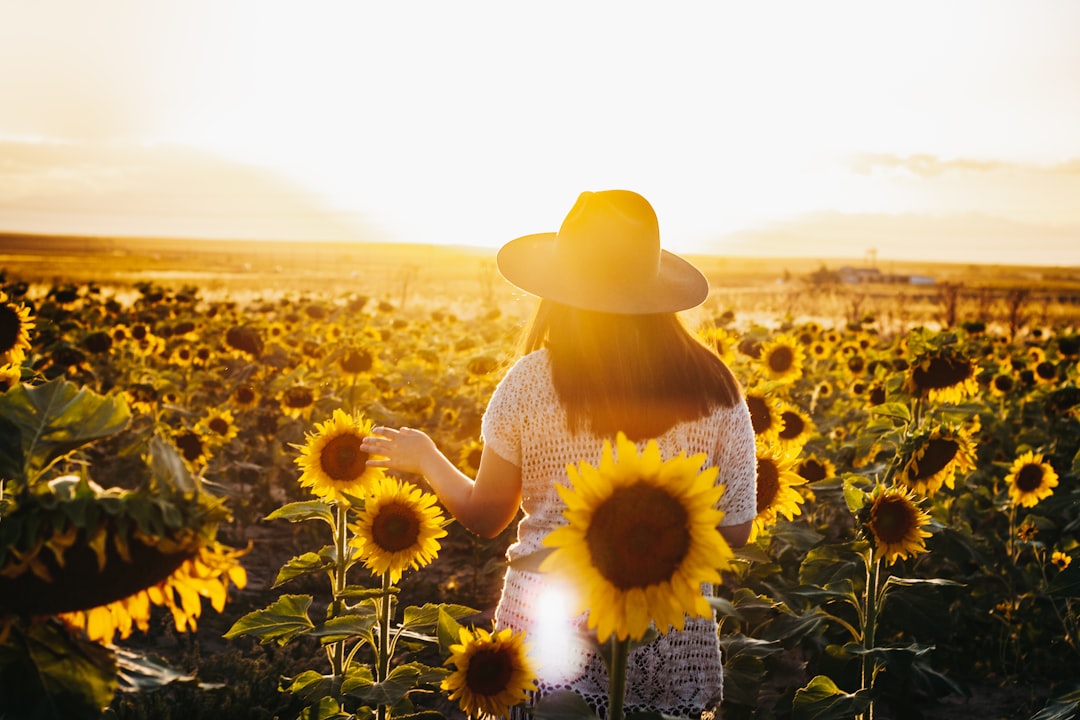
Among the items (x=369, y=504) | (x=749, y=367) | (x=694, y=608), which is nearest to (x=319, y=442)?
(x=369, y=504)

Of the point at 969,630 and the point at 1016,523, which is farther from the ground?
the point at 1016,523

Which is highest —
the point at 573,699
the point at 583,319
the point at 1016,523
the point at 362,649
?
the point at 583,319

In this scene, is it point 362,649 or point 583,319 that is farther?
point 362,649

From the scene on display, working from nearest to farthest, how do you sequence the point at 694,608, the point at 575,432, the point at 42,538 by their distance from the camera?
the point at 42,538 < the point at 694,608 < the point at 575,432

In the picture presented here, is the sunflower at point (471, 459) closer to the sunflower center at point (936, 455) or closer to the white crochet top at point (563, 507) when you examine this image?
the sunflower center at point (936, 455)

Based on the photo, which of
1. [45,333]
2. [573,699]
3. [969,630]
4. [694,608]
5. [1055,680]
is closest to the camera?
[694,608]

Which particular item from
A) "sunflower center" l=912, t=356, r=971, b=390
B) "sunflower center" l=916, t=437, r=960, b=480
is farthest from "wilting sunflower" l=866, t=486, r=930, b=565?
"sunflower center" l=912, t=356, r=971, b=390

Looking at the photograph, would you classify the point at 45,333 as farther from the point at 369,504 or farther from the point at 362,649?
the point at 369,504

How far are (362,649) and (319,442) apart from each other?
8.22 feet

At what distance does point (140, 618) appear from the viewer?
145cm

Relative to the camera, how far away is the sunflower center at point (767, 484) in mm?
3617

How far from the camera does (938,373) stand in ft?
14.4

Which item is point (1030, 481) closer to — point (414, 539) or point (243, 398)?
point (414, 539)

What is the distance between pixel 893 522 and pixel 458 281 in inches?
2312
